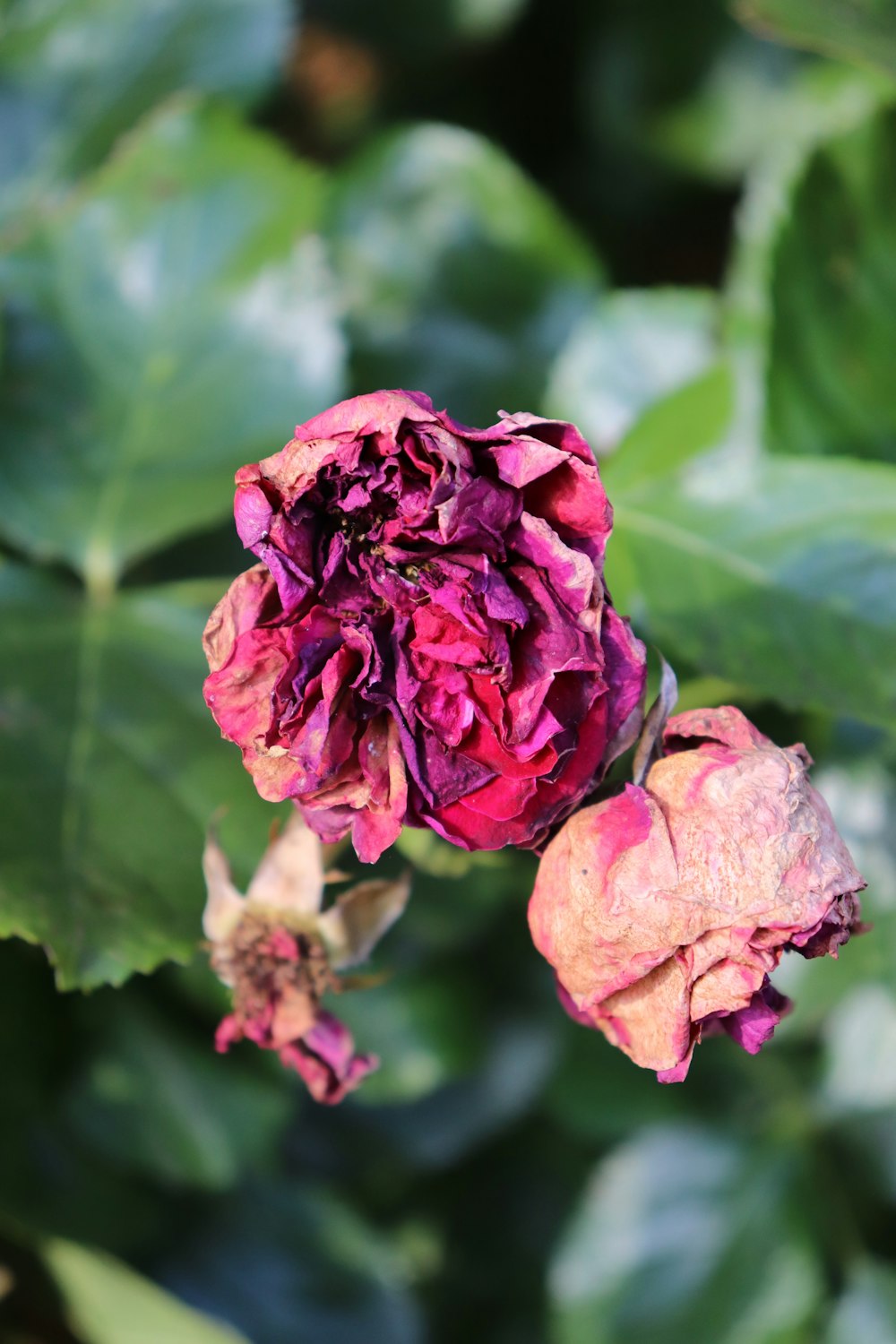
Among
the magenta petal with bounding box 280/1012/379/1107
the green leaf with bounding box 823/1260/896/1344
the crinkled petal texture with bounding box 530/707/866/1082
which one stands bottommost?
the green leaf with bounding box 823/1260/896/1344

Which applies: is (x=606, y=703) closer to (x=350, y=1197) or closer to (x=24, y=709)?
(x=24, y=709)

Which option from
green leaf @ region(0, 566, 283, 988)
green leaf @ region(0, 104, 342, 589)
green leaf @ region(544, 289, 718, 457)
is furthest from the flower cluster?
green leaf @ region(544, 289, 718, 457)

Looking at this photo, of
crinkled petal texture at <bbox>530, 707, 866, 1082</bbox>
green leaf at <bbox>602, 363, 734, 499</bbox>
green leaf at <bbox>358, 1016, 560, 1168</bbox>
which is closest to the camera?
crinkled petal texture at <bbox>530, 707, 866, 1082</bbox>

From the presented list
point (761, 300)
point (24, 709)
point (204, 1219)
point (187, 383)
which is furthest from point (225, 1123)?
point (761, 300)

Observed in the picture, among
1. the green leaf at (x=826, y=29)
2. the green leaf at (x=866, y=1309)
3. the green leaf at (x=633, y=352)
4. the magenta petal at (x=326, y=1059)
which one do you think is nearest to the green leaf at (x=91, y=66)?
the green leaf at (x=633, y=352)

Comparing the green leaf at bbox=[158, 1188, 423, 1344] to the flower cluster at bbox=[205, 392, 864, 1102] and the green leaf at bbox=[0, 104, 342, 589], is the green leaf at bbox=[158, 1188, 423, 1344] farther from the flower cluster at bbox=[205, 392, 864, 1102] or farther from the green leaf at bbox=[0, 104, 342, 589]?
the flower cluster at bbox=[205, 392, 864, 1102]

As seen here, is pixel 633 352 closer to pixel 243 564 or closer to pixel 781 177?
pixel 781 177
